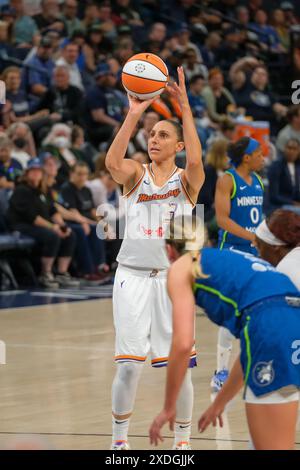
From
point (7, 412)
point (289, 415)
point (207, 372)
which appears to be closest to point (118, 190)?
point (207, 372)

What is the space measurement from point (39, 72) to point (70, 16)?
240 centimetres

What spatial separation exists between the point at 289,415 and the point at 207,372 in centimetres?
476

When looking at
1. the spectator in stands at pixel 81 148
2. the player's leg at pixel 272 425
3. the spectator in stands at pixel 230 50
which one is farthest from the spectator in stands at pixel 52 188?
the player's leg at pixel 272 425

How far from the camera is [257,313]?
4.70 m

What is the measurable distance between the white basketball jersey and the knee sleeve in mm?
637

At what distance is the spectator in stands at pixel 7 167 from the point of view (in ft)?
48.6

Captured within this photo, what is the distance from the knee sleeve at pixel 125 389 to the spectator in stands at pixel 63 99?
10858 millimetres

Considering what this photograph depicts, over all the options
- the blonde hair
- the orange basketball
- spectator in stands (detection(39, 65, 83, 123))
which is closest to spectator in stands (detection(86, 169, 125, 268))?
spectator in stands (detection(39, 65, 83, 123))

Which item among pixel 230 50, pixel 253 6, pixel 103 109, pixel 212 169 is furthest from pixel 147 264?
pixel 253 6

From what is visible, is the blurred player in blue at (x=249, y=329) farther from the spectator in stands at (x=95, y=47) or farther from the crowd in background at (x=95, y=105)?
the spectator in stands at (x=95, y=47)

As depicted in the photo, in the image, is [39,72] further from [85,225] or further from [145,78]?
[145,78]

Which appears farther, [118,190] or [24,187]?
[118,190]

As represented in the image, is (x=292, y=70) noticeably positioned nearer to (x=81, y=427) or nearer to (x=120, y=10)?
(x=120, y=10)

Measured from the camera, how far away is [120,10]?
21516 mm
